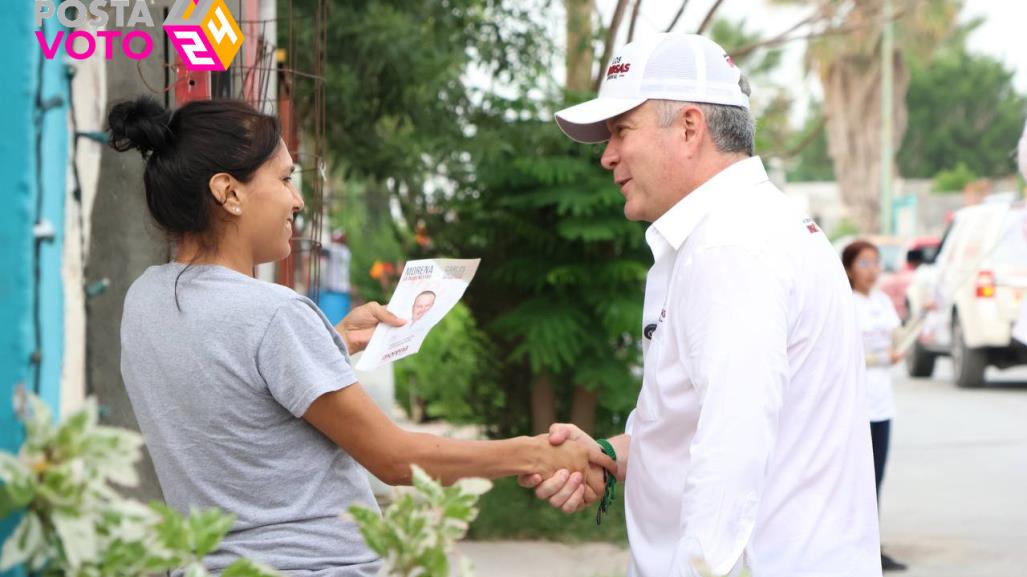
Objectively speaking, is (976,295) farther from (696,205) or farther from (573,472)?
(696,205)

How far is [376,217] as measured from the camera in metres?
16.3

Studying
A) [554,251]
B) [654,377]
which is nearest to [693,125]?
[654,377]

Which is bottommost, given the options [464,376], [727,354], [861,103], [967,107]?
[464,376]

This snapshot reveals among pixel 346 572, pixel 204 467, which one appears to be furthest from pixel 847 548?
pixel 204 467

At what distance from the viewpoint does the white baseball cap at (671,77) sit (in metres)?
2.91

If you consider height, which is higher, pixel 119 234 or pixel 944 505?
pixel 119 234

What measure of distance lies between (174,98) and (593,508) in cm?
464

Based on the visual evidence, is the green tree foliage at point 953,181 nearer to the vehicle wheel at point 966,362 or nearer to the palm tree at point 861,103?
the palm tree at point 861,103

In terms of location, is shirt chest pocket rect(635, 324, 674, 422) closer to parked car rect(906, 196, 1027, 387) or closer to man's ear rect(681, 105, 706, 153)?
man's ear rect(681, 105, 706, 153)

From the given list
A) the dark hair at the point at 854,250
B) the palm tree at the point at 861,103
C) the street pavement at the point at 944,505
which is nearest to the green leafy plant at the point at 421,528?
the street pavement at the point at 944,505

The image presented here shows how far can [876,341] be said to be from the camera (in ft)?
25.6

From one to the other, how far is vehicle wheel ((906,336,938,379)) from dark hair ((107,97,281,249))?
16.9 m

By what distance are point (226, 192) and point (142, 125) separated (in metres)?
0.20

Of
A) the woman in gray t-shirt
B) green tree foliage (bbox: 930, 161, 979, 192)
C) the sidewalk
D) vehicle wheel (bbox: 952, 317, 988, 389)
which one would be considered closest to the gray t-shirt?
the woman in gray t-shirt
